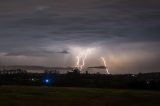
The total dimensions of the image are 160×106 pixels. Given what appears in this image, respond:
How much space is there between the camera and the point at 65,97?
62000 millimetres

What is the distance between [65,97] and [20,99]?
670cm

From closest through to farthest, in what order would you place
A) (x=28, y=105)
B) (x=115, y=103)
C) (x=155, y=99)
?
(x=28, y=105) → (x=115, y=103) → (x=155, y=99)

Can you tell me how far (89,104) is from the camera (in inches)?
2271

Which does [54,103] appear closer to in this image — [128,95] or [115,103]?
[115,103]

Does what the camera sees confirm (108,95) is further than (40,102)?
Yes

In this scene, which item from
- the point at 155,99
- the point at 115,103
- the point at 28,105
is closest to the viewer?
the point at 28,105

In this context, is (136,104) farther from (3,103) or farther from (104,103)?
(3,103)

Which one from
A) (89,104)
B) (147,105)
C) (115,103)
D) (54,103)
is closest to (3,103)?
(54,103)

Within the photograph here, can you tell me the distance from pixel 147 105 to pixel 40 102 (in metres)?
14.8

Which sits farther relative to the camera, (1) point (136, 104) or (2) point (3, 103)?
(1) point (136, 104)

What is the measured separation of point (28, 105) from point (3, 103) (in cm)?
329

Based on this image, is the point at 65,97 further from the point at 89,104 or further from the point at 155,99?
the point at 155,99

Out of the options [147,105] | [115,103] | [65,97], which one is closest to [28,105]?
[65,97]

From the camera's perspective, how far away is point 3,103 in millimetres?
55375
